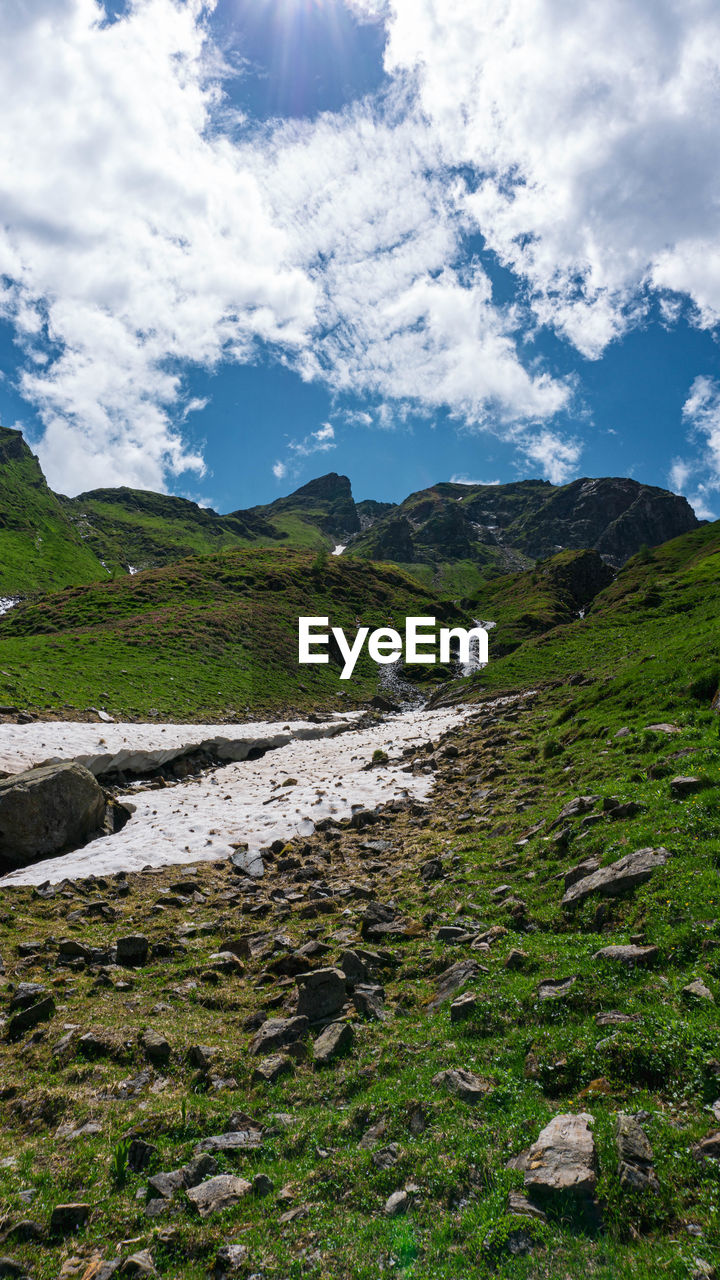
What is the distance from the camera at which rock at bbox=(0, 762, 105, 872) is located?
64.5 ft

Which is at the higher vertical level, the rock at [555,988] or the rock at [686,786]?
the rock at [686,786]

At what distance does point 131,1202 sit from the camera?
6.94 m

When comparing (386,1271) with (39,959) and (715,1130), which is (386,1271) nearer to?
(715,1130)

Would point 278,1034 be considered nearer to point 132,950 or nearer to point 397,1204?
point 397,1204

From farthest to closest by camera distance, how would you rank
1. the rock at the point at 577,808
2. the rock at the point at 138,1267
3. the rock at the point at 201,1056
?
1. the rock at the point at 577,808
2. the rock at the point at 201,1056
3. the rock at the point at 138,1267

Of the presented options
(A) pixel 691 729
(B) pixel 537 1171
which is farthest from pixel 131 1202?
(A) pixel 691 729

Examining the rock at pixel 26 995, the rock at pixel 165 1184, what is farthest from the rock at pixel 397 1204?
the rock at pixel 26 995

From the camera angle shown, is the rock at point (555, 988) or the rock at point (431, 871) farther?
the rock at point (431, 871)

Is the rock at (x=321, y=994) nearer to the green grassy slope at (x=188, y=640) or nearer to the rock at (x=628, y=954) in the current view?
the rock at (x=628, y=954)

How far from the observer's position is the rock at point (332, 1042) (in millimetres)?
9383

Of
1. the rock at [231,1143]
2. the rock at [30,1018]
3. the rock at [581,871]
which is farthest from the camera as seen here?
the rock at [581,871]

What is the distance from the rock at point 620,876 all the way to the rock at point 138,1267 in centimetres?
870

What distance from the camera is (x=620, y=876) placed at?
11023 mm

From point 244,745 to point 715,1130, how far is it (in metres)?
37.4
